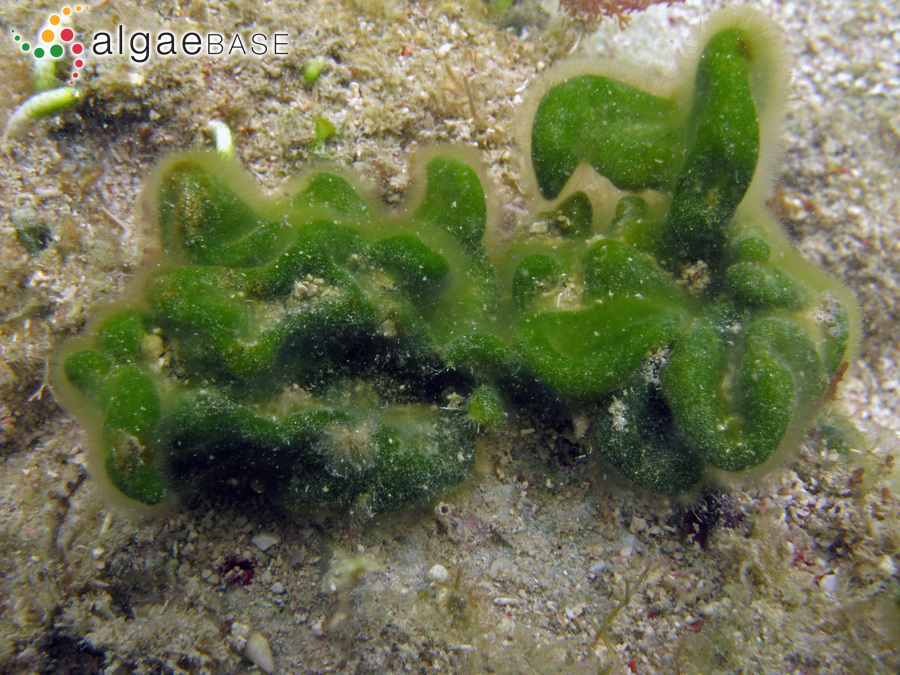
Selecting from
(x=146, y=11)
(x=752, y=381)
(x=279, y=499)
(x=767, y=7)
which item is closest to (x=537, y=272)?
(x=752, y=381)

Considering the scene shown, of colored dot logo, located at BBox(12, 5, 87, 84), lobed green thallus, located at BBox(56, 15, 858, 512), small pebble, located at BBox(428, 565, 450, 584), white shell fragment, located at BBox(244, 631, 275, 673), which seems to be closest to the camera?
lobed green thallus, located at BBox(56, 15, 858, 512)

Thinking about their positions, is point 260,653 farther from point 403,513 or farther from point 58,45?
point 58,45

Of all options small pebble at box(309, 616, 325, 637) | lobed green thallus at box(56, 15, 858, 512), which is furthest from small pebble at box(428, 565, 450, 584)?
small pebble at box(309, 616, 325, 637)

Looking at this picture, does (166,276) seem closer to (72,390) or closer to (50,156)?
(72,390)

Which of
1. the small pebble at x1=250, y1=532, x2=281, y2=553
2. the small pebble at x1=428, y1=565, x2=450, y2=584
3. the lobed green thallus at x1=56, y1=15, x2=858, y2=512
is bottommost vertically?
the small pebble at x1=250, y1=532, x2=281, y2=553

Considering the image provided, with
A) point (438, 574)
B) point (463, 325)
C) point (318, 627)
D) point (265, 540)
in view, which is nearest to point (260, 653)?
point (318, 627)

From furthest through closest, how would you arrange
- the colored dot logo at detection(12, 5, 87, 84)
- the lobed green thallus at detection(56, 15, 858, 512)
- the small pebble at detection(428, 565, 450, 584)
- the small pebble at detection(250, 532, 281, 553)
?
the colored dot logo at detection(12, 5, 87, 84) < the small pebble at detection(250, 532, 281, 553) < the small pebble at detection(428, 565, 450, 584) < the lobed green thallus at detection(56, 15, 858, 512)

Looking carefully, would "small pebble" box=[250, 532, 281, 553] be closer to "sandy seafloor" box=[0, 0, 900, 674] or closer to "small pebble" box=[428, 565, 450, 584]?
"sandy seafloor" box=[0, 0, 900, 674]
